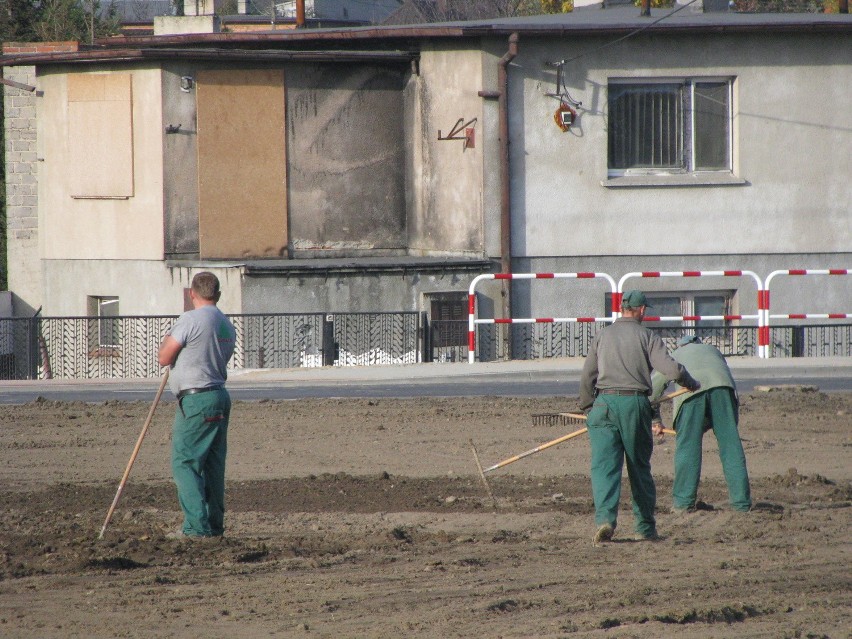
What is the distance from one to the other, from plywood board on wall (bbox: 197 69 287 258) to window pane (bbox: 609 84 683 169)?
5.88 meters

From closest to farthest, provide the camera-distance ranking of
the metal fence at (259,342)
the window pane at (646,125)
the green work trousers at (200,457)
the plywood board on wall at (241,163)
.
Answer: the green work trousers at (200,457), the metal fence at (259,342), the window pane at (646,125), the plywood board on wall at (241,163)

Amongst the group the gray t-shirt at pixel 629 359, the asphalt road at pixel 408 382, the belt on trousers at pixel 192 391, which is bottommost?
the asphalt road at pixel 408 382

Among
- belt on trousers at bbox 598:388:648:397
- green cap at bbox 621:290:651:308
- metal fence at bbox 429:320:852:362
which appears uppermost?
green cap at bbox 621:290:651:308

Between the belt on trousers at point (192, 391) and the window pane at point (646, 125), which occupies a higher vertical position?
the window pane at point (646, 125)

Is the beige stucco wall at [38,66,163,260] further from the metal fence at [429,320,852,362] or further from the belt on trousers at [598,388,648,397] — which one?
the belt on trousers at [598,388,648,397]

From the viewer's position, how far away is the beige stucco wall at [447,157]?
2088 cm

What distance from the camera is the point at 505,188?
20625 mm

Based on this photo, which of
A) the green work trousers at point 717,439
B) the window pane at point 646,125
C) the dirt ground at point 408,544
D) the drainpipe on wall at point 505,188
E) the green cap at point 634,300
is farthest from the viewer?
the window pane at point 646,125

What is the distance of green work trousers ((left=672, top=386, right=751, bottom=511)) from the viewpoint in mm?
9500

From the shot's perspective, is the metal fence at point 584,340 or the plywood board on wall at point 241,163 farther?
the plywood board on wall at point 241,163

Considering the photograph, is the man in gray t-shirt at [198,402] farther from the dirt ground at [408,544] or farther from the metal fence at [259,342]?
the metal fence at [259,342]

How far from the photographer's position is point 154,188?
72.1 ft

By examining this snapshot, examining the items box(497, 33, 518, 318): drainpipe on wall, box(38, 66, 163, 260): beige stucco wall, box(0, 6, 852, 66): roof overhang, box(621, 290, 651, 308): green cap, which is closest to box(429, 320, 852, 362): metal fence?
box(497, 33, 518, 318): drainpipe on wall

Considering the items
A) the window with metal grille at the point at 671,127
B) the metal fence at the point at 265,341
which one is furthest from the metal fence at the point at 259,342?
the window with metal grille at the point at 671,127
